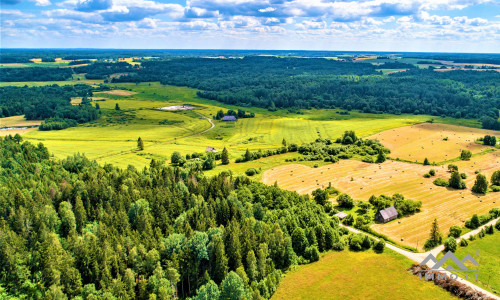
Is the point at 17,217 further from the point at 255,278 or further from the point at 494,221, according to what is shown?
the point at 494,221

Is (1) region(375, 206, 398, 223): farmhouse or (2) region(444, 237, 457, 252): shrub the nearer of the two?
(2) region(444, 237, 457, 252): shrub

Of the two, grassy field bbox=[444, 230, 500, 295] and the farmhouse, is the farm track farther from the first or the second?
the farmhouse

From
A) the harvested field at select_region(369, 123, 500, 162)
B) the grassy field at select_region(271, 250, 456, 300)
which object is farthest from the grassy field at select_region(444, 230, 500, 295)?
the harvested field at select_region(369, 123, 500, 162)

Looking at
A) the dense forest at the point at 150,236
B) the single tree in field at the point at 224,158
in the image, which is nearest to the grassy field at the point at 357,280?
the dense forest at the point at 150,236

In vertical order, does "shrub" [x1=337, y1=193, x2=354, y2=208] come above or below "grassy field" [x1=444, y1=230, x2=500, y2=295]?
above

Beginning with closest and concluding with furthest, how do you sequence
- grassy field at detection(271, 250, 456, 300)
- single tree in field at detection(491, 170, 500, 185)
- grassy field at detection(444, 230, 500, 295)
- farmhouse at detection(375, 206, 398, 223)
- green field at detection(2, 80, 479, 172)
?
grassy field at detection(271, 250, 456, 300), grassy field at detection(444, 230, 500, 295), farmhouse at detection(375, 206, 398, 223), single tree in field at detection(491, 170, 500, 185), green field at detection(2, 80, 479, 172)

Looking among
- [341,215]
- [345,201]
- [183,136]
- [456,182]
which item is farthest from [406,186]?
[183,136]

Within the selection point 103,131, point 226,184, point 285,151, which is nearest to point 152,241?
point 226,184

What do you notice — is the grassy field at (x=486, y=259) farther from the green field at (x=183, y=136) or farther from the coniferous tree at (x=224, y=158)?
the coniferous tree at (x=224, y=158)
